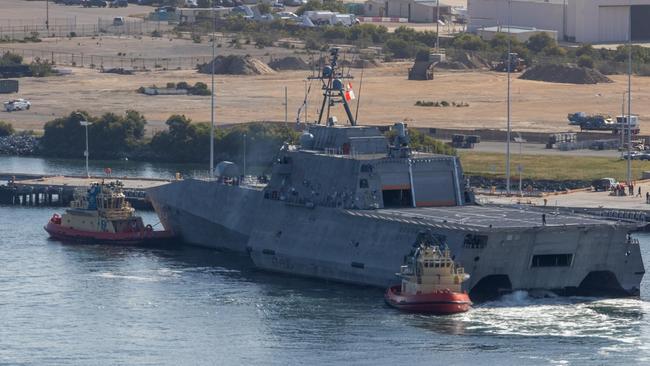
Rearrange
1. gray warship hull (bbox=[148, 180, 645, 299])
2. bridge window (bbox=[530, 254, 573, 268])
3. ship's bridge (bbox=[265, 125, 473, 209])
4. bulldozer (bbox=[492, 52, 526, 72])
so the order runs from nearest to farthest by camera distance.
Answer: gray warship hull (bbox=[148, 180, 645, 299]), bridge window (bbox=[530, 254, 573, 268]), ship's bridge (bbox=[265, 125, 473, 209]), bulldozer (bbox=[492, 52, 526, 72])

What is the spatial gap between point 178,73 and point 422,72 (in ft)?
72.0

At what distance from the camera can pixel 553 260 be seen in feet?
287

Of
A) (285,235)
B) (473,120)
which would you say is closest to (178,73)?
(473,120)

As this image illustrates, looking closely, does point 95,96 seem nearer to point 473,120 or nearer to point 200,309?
point 473,120

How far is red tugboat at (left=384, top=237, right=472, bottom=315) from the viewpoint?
84.1m

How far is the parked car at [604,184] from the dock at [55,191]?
2546 centimetres

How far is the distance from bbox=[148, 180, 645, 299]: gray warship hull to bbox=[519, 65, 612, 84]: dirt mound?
269ft

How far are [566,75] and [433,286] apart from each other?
95476 millimetres

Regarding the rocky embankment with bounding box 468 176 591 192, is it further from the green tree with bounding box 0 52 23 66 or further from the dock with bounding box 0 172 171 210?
the green tree with bounding box 0 52 23 66

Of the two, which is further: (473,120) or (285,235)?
(473,120)

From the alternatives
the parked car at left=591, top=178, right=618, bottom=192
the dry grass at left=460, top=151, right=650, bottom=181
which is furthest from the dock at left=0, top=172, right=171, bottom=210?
the parked car at left=591, top=178, right=618, bottom=192

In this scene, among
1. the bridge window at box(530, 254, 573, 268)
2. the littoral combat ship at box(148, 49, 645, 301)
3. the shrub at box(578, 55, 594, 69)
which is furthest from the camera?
the shrub at box(578, 55, 594, 69)

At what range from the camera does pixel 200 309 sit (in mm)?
85938

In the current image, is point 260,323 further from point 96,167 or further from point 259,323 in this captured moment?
point 96,167
